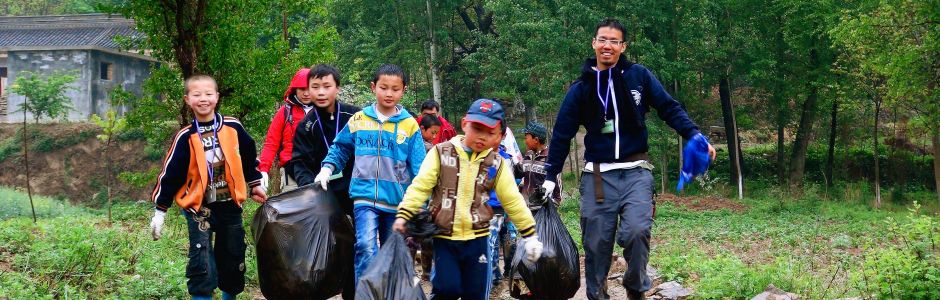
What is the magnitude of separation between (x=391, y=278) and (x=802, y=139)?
1046 inches

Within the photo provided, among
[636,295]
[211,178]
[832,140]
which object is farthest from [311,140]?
[832,140]

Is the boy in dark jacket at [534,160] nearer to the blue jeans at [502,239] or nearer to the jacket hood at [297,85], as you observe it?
the blue jeans at [502,239]

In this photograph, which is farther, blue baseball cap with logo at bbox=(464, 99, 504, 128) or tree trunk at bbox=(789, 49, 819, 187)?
tree trunk at bbox=(789, 49, 819, 187)

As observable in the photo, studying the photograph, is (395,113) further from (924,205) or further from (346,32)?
(346,32)

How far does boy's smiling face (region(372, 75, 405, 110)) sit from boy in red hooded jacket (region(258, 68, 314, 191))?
3.47 feet

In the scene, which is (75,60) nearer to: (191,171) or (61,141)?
(61,141)

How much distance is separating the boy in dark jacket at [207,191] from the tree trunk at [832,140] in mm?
25062

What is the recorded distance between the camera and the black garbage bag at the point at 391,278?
4617 mm

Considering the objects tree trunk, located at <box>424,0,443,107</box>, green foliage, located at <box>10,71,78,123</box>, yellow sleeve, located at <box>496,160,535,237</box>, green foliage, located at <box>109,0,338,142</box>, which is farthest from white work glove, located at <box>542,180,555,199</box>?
green foliage, located at <box>10,71,78,123</box>

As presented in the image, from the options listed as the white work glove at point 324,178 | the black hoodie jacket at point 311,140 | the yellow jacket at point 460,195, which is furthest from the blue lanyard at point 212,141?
the yellow jacket at point 460,195

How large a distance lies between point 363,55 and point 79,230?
2346 centimetres

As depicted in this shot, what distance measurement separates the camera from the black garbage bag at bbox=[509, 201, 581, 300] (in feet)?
18.0

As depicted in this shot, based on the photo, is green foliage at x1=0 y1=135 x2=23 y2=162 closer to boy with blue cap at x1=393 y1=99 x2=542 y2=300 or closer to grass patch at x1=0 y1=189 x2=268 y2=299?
grass patch at x1=0 y1=189 x2=268 y2=299

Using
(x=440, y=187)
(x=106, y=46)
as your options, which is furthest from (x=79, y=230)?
(x=106, y=46)
